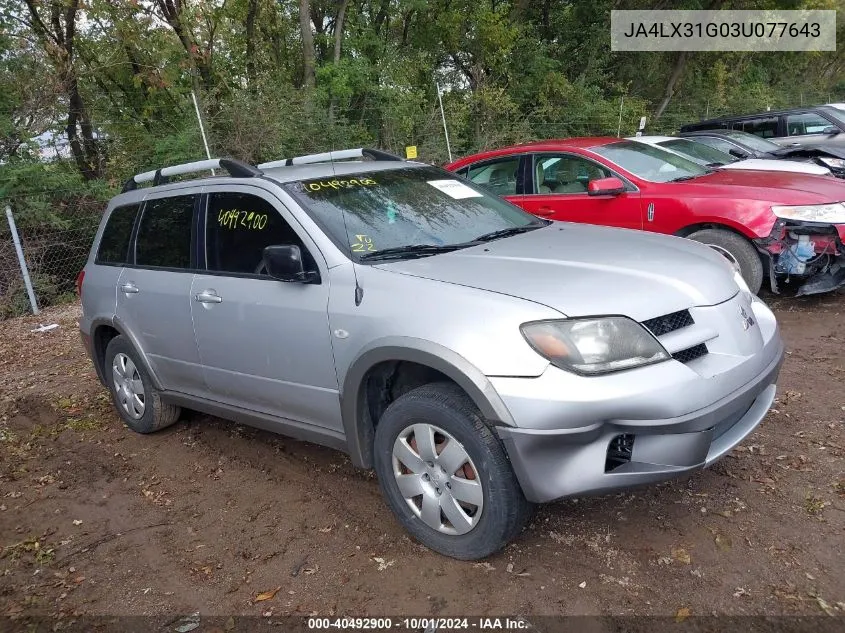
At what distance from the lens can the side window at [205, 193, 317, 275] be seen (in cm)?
359

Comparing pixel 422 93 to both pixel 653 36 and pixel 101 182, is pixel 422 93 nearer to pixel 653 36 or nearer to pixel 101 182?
pixel 101 182

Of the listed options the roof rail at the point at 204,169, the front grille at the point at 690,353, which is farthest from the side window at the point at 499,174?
the front grille at the point at 690,353

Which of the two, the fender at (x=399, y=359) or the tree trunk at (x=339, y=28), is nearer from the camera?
the fender at (x=399, y=359)

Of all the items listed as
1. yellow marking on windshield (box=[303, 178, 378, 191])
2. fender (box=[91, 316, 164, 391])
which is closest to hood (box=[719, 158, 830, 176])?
yellow marking on windshield (box=[303, 178, 378, 191])

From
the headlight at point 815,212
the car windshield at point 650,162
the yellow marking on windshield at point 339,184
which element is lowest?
the headlight at point 815,212

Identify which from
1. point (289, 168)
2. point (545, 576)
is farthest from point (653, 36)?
point (545, 576)

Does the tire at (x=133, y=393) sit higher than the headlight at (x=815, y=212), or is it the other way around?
the headlight at (x=815, y=212)

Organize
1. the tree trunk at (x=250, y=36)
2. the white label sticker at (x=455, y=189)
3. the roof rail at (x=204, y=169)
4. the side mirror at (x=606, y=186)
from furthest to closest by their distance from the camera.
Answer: the tree trunk at (x=250, y=36)
the side mirror at (x=606, y=186)
the white label sticker at (x=455, y=189)
the roof rail at (x=204, y=169)

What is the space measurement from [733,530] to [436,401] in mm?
1469

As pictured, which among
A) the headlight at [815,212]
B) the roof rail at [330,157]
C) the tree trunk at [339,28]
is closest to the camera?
the roof rail at [330,157]

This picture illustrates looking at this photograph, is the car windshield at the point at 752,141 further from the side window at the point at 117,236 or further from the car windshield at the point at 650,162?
the side window at the point at 117,236

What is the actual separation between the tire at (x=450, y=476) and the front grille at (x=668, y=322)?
2.51 feet

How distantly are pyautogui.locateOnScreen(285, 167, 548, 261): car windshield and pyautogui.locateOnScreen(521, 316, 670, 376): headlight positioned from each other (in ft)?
3.11

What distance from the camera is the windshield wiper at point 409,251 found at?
10.8 feet
